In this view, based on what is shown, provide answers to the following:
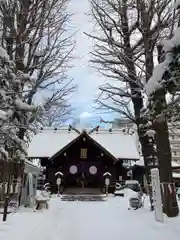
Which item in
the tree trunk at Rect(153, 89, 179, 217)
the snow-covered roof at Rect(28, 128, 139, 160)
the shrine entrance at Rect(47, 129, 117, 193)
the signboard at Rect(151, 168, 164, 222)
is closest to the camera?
the signboard at Rect(151, 168, 164, 222)

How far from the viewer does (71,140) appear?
33375mm

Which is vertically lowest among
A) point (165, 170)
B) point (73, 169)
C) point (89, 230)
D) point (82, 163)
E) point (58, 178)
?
point (89, 230)

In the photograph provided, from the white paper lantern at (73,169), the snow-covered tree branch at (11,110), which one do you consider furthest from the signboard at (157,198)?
the white paper lantern at (73,169)

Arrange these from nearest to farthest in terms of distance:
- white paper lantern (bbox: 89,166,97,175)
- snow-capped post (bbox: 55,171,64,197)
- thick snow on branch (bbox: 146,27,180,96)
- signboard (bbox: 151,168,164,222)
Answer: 1. thick snow on branch (bbox: 146,27,180,96)
2. signboard (bbox: 151,168,164,222)
3. snow-capped post (bbox: 55,171,64,197)
4. white paper lantern (bbox: 89,166,97,175)

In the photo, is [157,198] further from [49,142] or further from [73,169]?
[49,142]

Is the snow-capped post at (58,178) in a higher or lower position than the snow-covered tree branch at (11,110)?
lower

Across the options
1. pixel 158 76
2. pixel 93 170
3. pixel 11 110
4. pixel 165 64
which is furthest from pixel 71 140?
pixel 165 64

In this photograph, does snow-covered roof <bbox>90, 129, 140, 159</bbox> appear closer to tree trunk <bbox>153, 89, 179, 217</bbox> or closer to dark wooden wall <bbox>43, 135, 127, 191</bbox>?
dark wooden wall <bbox>43, 135, 127, 191</bbox>

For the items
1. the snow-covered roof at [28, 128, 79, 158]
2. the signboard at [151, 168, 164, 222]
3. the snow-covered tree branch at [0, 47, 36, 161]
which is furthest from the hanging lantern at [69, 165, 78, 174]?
the signboard at [151, 168, 164, 222]

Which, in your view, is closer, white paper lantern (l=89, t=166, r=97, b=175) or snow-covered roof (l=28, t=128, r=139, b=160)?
white paper lantern (l=89, t=166, r=97, b=175)

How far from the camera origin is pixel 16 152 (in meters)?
14.4

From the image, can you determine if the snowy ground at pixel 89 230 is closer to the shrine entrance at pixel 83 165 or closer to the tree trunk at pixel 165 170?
the tree trunk at pixel 165 170

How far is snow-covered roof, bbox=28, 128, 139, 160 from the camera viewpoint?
31948 mm

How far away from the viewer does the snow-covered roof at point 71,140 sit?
31948mm
